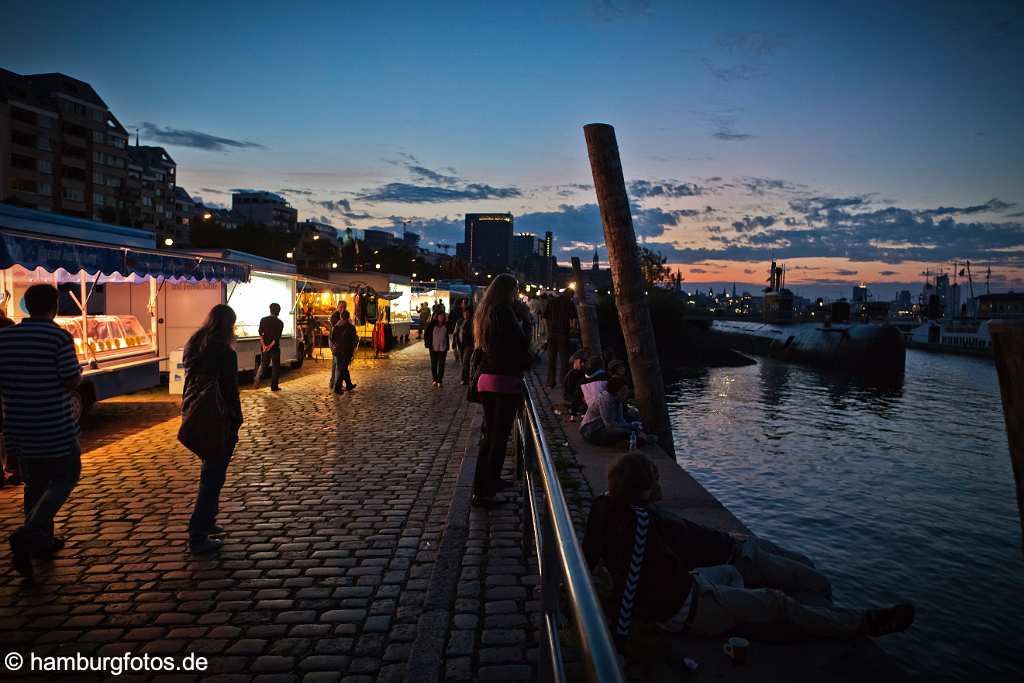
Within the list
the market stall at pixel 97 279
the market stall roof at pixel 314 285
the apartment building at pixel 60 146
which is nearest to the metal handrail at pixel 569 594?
the market stall at pixel 97 279

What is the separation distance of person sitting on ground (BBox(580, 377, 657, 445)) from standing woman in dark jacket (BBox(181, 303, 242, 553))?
5354mm

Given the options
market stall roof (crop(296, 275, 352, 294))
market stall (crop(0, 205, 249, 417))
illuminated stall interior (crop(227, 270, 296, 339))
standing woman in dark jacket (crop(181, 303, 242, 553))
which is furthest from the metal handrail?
market stall roof (crop(296, 275, 352, 294))

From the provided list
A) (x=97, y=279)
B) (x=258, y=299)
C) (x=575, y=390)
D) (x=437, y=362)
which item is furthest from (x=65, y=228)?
(x=575, y=390)

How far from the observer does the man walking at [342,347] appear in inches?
595

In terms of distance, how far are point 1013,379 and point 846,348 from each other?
52.0 meters

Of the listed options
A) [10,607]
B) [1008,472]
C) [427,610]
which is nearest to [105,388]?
[10,607]

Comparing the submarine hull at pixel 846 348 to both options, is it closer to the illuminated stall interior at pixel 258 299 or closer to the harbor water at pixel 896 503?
the harbor water at pixel 896 503

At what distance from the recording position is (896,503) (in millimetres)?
12258

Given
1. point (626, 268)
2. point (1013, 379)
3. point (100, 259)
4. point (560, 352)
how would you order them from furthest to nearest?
point (560, 352) → point (100, 259) → point (626, 268) → point (1013, 379)

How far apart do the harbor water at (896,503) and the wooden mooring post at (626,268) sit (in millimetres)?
2769

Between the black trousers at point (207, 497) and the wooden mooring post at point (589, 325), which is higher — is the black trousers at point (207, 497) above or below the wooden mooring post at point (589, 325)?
below

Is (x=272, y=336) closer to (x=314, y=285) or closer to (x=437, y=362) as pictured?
(x=437, y=362)

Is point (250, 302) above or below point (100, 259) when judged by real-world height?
below

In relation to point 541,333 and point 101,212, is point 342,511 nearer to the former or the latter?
point 541,333
